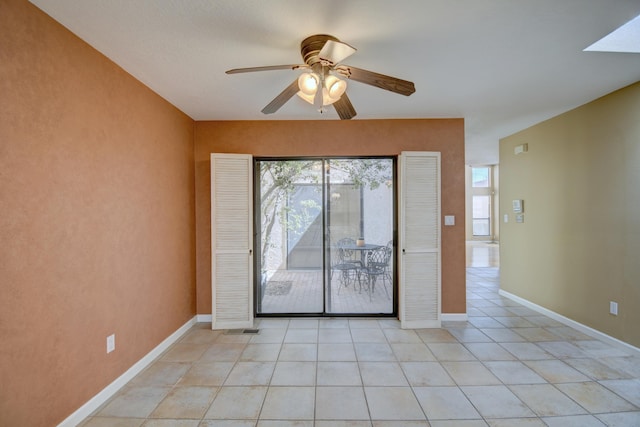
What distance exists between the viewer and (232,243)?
3.61 meters

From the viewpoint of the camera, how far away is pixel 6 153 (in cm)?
156

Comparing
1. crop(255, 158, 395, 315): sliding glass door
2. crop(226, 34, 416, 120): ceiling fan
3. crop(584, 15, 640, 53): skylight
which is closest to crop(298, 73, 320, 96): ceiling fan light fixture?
crop(226, 34, 416, 120): ceiling fan

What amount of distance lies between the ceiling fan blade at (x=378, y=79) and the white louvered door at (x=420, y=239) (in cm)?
167

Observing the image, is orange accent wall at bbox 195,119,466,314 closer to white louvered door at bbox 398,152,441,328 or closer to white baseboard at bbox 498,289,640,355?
white louvered door at bbox 398,152,441,328

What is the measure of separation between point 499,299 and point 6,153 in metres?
5.70

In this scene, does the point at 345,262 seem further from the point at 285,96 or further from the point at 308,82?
the point at 308,82

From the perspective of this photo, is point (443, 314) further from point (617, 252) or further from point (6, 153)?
point (6, 153)

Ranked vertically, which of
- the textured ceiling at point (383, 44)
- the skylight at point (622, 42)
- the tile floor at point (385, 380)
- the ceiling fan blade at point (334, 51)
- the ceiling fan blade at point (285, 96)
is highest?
the skylight at point (622, 42)

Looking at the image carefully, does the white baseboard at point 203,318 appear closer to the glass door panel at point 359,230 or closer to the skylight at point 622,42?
the glass door panel at point 359,230

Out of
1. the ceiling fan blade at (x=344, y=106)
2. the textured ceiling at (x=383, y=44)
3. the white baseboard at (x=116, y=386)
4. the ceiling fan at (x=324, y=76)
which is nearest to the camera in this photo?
the textured ceiling at (x=383, y=44)

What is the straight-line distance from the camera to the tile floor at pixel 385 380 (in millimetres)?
2037

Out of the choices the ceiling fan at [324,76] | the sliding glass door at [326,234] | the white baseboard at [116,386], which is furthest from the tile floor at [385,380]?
the ceiling fan at [324,76]

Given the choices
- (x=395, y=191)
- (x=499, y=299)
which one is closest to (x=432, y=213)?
(x=395, y=191)

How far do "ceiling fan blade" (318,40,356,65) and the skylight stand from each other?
74.3 inches
